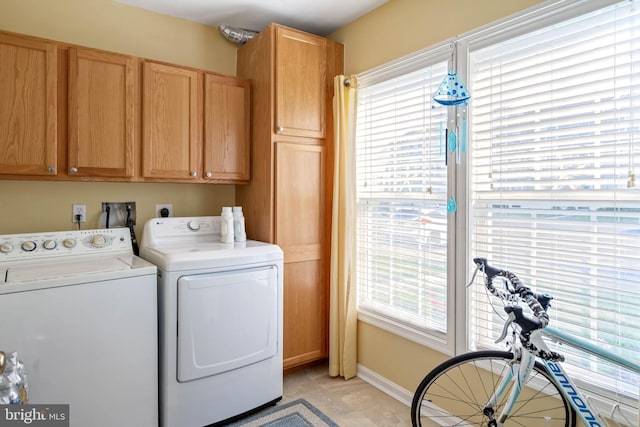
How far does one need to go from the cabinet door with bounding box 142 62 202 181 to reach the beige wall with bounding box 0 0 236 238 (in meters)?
0.37

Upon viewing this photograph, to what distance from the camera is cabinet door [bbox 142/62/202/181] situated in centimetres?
231

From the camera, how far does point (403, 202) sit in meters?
2.37

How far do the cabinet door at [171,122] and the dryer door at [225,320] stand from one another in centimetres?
81

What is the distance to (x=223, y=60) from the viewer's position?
291 centimetres

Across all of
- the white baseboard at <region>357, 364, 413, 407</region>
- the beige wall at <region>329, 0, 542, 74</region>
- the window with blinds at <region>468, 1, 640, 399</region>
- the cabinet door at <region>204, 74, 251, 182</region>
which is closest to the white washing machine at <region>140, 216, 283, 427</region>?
the cabinet door at <region>204, 74, 251, 182</region>

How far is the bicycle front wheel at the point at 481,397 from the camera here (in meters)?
1.59

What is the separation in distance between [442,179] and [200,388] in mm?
1794

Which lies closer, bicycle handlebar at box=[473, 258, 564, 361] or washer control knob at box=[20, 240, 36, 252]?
bicycle handlebar at box=[473, 258, 564, 361]

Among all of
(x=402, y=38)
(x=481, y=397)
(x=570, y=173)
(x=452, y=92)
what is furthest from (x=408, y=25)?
(x=481, y=397)

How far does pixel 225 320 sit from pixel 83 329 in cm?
68

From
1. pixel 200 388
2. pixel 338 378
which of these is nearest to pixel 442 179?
pixel 338 378

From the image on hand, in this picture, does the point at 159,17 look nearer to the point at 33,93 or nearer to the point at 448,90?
the point at 33,93

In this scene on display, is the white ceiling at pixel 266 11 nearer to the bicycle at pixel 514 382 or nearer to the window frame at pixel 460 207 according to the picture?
the window frame at pixel 460 207

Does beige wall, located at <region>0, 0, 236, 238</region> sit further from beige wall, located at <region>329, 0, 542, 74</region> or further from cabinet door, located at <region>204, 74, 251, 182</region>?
beige wall, located at <region>329, 0, 542, 74</region>
